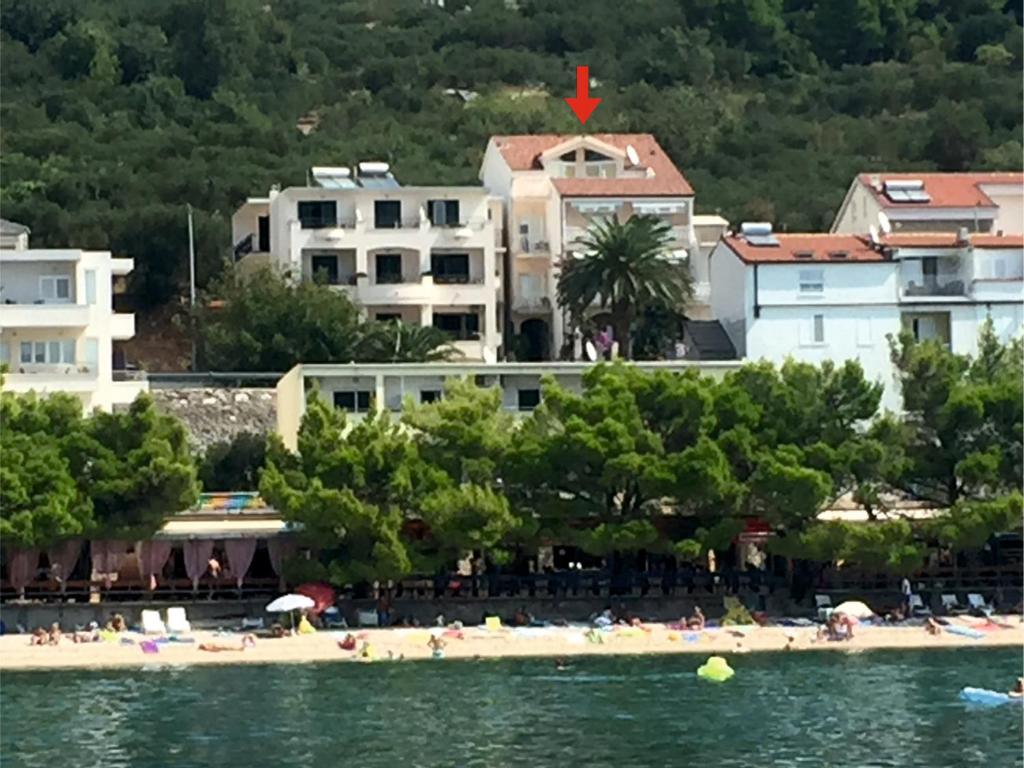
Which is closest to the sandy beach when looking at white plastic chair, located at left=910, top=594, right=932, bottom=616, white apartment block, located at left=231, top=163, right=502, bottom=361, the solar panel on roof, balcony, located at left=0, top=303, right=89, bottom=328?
white plastic chair, located at left=910, top=594, right=932, bottom=616

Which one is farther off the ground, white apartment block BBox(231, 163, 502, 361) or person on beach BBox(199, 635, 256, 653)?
white apartment block BBox(231, 163, 502, 361)

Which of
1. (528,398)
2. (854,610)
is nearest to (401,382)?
(528,398)

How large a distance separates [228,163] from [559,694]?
6168 centimetres

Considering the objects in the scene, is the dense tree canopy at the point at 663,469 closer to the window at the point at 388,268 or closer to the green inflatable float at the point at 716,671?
the green inflatable float at the point at 716,671

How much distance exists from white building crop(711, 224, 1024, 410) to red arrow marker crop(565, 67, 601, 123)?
45030 millimetres

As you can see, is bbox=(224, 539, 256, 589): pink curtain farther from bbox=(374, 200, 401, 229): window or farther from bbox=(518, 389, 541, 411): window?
bbox=(374, 200, 401, 229): window

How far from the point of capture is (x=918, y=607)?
234 ft

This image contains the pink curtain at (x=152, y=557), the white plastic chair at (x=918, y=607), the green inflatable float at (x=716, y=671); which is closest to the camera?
the green inflatable float at (x=716, y=671)

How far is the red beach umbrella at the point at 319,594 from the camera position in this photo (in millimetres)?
69688

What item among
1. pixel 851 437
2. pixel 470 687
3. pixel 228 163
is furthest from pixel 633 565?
pixel 228 163

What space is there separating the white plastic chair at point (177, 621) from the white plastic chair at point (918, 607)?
19406 mm

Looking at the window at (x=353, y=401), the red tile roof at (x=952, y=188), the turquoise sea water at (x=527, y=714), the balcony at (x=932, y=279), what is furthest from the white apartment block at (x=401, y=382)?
the turquoise sea water at (x=527, y=714)

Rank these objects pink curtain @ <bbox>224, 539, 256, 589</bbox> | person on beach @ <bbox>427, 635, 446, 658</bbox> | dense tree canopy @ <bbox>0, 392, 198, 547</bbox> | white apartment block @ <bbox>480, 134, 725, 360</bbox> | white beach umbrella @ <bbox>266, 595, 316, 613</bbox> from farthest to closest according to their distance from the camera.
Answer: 1. white apartment block @ <bbox>480, 134, 725, 360</bbox>
2. pink curtain @ <bbox>224, 539, 256, 589</bbox>
3. dense tree canopy @ <bbox>0, 392, 198, 547</bbox>
4. white beach umbrella @ <bbox>266, 595, 316, 613</bbox>
5. person on beach @ <bbox>427, 635, 446, 658</bbox>

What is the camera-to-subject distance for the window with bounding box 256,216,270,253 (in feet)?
325
